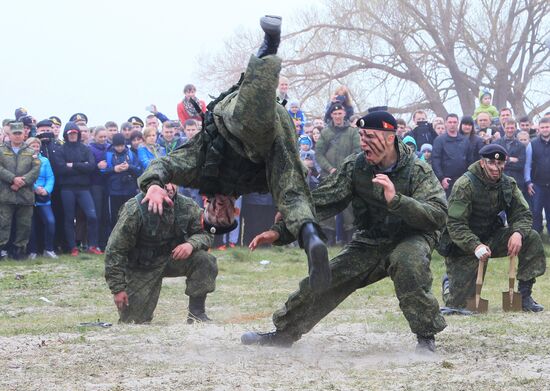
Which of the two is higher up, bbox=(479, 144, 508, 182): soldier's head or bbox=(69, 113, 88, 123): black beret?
bbox=(69, 113, 88, 123): black beret

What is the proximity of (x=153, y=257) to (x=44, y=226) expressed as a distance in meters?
5.31

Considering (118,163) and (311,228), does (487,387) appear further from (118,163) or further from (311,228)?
(118,163)

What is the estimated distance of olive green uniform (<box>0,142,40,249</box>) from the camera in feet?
47.5

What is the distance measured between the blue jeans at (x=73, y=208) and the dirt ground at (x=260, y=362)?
639 cm

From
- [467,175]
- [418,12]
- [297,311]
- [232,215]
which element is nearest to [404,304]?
[297,311]

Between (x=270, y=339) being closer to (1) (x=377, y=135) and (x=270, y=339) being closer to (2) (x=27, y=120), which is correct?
(1) (x=377, y=135)

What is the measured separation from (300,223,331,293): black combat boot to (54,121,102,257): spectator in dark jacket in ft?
27.5

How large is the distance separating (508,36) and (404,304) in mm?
18343

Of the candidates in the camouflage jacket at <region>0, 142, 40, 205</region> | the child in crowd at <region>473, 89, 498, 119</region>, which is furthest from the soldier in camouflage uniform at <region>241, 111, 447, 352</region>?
the child in crowd at <region>473, 89, 498, 119</region>

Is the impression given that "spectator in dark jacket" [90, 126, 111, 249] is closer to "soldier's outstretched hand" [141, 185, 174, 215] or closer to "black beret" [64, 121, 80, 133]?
"black beret" [64, 121, 80, 133]

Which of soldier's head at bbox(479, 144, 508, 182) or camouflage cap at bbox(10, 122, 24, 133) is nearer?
soldier's head at bbox(479, 144, 508, 182)

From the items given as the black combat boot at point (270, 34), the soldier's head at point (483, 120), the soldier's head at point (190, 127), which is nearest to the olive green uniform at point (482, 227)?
the black combat boot at point (270, 34)

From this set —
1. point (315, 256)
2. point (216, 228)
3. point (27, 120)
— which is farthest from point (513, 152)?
point (315, 256)

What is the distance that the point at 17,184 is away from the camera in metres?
14.4
